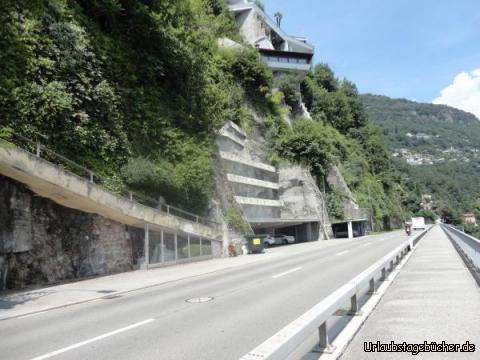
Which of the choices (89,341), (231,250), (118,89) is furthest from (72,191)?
(231,250)

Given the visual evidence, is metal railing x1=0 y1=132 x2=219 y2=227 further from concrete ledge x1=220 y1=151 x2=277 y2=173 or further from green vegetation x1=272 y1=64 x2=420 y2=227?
green vegetation x1=272 y1=64 x2=420 y2=227

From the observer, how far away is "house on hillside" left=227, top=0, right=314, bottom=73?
74.1 m

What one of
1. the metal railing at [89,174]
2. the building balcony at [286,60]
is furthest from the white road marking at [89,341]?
the building balcony at [286,60]

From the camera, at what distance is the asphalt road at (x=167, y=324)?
6.36 metres

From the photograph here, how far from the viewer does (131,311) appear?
9.92m

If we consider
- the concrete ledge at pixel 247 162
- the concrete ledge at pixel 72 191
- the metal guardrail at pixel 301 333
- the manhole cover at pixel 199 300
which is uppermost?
the concrete ledge at pixel 247 162

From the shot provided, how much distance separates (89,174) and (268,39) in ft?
230

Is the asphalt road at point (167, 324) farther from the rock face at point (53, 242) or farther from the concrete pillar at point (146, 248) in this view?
the concrete pillar at point (146, 248)

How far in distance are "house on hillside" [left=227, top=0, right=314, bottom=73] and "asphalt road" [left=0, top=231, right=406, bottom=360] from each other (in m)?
62.3

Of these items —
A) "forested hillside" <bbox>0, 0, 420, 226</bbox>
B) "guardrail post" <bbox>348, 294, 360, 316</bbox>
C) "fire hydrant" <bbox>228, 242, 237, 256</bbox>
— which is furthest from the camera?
"fire hydrant" <bbox>228, 242, 237, 256</bbox>

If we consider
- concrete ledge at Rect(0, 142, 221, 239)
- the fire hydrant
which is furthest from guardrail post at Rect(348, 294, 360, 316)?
the fire hydrant

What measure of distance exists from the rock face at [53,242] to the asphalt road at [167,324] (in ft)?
16.9

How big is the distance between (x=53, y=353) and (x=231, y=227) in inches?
915

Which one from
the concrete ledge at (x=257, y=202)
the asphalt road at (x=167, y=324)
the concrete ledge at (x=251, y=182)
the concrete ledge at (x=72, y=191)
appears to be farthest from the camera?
the concrete ledge at (x=251, y=182)
